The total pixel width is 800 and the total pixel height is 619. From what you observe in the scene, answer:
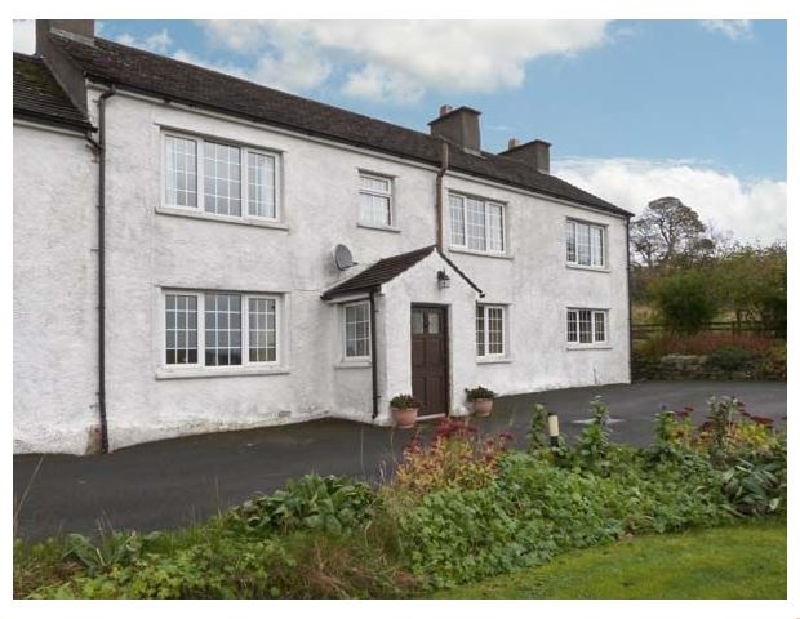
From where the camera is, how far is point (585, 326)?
22016 mm

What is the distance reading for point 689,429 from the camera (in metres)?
8.62

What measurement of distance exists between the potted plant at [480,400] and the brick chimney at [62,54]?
9507 millimetres

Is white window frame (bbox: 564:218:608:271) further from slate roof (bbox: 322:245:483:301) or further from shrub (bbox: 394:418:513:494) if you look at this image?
shrub (bbox: 394:418:513:494)

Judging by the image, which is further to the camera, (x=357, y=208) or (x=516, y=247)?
(x=516, y=247)

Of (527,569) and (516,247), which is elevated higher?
(516,247)

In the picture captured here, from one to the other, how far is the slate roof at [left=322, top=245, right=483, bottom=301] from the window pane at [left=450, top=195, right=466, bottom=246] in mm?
3131

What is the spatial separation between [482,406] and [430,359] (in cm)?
160

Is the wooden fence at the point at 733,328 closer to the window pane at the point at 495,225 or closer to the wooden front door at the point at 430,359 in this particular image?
the window pane at the point at 495,225

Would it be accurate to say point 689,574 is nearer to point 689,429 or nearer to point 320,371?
point 689,429

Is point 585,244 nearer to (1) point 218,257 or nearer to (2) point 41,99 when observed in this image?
(1) point 218,257

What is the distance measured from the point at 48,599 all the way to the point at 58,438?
676 centimetres

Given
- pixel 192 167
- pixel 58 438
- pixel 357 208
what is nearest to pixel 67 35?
pixel 192 167

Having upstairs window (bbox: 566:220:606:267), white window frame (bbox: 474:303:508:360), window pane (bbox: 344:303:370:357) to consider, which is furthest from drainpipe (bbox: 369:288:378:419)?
upstairs window (bbox: 566:220:606:267)

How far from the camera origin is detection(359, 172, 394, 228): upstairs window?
15.5 meters
